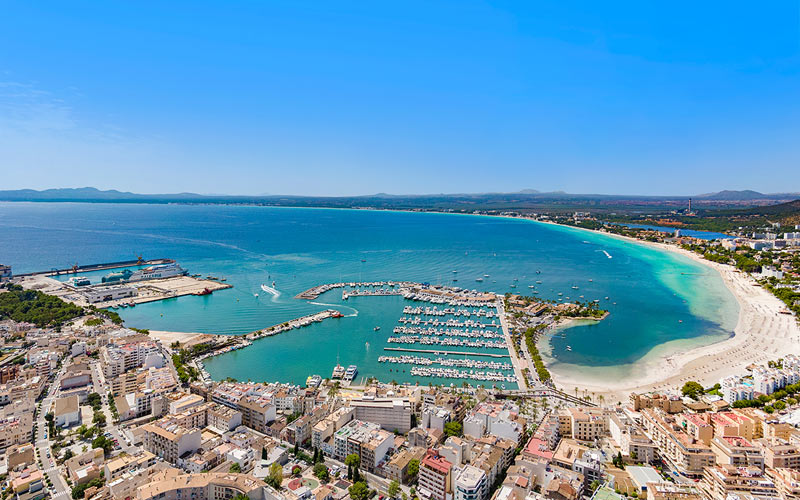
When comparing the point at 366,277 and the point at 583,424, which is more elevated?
the point at 366,277

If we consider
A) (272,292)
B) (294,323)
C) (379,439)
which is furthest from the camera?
(272,292)

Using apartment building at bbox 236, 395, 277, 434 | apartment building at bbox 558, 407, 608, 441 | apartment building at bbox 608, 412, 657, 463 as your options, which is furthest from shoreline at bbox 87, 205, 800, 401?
apartment building at bbox 236, 395, 277, 434

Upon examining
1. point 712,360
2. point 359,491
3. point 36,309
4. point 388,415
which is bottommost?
point 712,360

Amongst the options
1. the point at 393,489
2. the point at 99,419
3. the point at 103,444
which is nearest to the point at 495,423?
the point at 393,489

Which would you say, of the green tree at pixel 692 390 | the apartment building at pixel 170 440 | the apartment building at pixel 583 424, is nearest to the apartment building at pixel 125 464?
the apartment building at pixel 170 440

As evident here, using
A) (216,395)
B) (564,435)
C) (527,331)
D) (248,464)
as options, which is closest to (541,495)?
(564,435)

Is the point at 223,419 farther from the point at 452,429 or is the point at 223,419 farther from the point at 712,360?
the point at 712,360

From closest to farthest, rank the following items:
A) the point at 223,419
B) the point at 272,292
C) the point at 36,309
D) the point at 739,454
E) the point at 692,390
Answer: the point at 739,454
the point at 223,419
the point at 692,390
the point at 36,309
the point at 272,292
